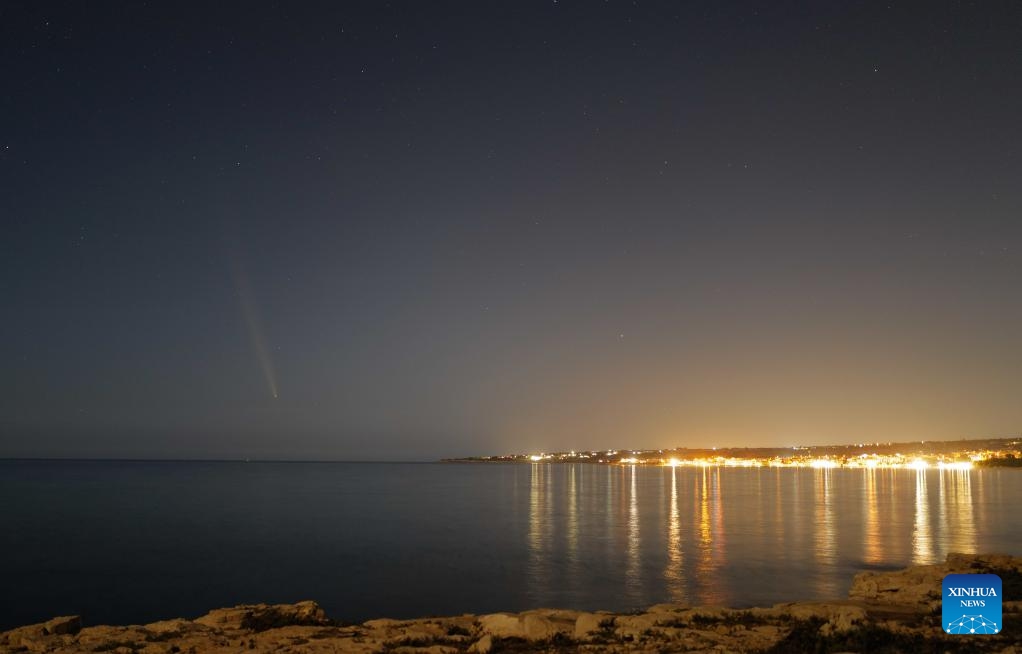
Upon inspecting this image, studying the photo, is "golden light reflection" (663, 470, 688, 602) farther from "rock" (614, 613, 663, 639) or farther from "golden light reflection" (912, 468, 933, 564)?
"rock" (614, 613, 663, 639)

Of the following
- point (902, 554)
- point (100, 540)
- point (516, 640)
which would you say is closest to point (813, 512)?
point (902, 554)

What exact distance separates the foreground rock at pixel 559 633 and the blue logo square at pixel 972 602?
637mm

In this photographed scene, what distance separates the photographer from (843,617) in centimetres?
1315

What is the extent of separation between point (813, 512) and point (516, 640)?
203 feet

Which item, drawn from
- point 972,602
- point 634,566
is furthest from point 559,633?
point 634,566

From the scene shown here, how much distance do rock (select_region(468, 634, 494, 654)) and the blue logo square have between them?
24.2ft

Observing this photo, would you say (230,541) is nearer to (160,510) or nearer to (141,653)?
(160,510)

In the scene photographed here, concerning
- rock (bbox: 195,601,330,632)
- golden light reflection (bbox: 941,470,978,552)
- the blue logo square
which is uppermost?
the blue logo square

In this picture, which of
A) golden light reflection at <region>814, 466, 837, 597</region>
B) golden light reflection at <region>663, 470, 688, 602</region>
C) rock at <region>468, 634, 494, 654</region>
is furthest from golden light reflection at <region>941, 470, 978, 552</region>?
rock at <region>468, 634, 494, 654</region>

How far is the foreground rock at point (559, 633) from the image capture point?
499 inches

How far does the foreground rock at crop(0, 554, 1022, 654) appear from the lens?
12664 mm

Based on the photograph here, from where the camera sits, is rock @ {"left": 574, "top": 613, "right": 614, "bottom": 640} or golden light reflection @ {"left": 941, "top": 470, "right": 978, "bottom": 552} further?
golden light reflection @ {"left": 941, "top": 470, "right": 978, "bottom": 552}

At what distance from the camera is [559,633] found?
47.9 feet

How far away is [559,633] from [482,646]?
1736 millimetres
